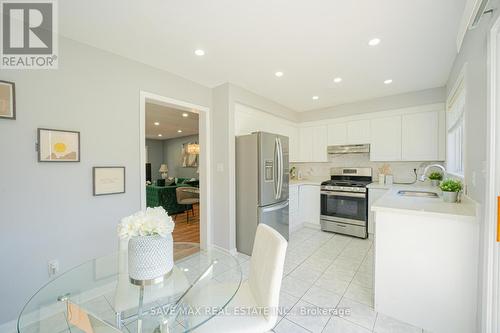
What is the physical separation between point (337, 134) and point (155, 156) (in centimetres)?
801

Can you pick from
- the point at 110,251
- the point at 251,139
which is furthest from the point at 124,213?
the point at 251,139

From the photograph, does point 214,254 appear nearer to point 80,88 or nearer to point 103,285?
point 103,285

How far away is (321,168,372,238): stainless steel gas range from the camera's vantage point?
3.54m

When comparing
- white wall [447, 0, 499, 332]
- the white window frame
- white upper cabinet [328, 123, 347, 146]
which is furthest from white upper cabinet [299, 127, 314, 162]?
white wall [447, 0, 499, 332]

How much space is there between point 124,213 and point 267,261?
5.96 ft

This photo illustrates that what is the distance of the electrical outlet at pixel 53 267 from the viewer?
1.83 m

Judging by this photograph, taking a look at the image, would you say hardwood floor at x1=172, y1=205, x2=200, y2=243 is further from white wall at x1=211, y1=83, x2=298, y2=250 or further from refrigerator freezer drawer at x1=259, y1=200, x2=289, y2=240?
refrigerator freezer drawer at x1=259, y1=200, x2=289, y2=240

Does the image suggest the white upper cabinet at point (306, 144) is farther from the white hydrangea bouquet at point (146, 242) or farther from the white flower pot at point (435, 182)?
the white hydrangea bouquet at point (146, 242)

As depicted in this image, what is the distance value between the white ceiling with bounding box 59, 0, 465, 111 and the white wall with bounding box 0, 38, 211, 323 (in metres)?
0.38

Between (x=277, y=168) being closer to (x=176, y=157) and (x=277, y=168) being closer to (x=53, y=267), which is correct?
(x=53, y=267)

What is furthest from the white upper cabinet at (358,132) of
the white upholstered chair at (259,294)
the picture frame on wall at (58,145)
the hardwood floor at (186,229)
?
the picture frame on wall at (58,145)

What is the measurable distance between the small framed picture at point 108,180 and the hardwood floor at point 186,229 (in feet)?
5.87

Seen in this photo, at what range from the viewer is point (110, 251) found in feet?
7.09

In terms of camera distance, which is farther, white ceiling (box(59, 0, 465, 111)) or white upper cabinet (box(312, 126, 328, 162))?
white upper cabinet (box(312, 126, 328, 162))
